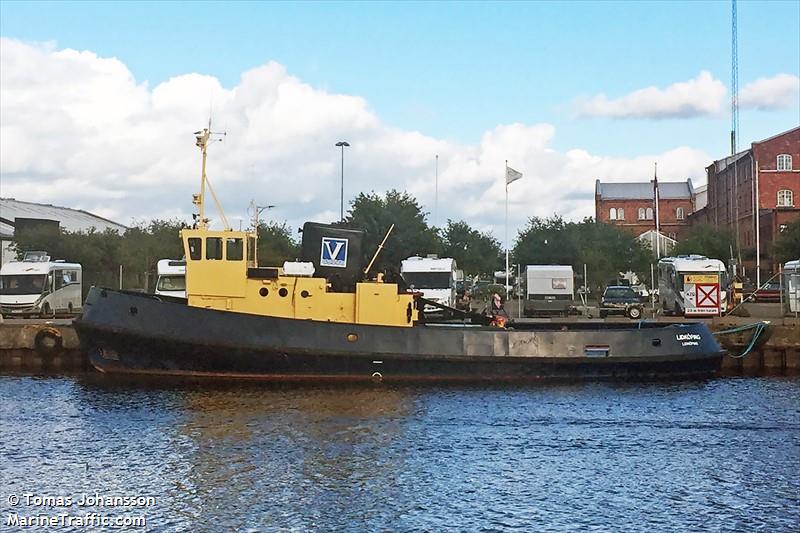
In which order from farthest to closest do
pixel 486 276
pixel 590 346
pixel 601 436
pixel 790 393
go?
pixel 486 276 < pixel 590 346 < pixel 790 393 < pixel 601 436

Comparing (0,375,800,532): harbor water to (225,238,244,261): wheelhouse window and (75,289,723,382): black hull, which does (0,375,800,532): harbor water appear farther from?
(225,238,244,261): wheelhouse window

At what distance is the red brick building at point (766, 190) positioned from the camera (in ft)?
237

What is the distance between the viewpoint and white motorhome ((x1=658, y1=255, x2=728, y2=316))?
39906mm

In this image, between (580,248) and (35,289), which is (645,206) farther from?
(35,289)

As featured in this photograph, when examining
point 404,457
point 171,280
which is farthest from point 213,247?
point 171,280

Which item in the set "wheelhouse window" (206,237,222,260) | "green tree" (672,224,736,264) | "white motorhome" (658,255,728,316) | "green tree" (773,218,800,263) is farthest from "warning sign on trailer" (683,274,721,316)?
"green tree" (672,224,736,264)

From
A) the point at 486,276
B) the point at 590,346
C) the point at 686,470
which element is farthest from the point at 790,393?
the point at 486,276

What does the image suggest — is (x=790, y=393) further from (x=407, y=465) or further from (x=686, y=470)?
(x=407, y=465)

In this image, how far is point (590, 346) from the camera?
24.5 metres

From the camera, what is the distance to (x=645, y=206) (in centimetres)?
11081

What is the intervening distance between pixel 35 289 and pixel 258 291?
18.8 metres

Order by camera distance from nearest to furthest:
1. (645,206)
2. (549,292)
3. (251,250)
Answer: (251,250) → (549,292) → (645,206)

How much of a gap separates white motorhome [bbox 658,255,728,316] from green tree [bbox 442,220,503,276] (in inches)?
1487

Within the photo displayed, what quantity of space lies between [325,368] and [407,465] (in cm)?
868
